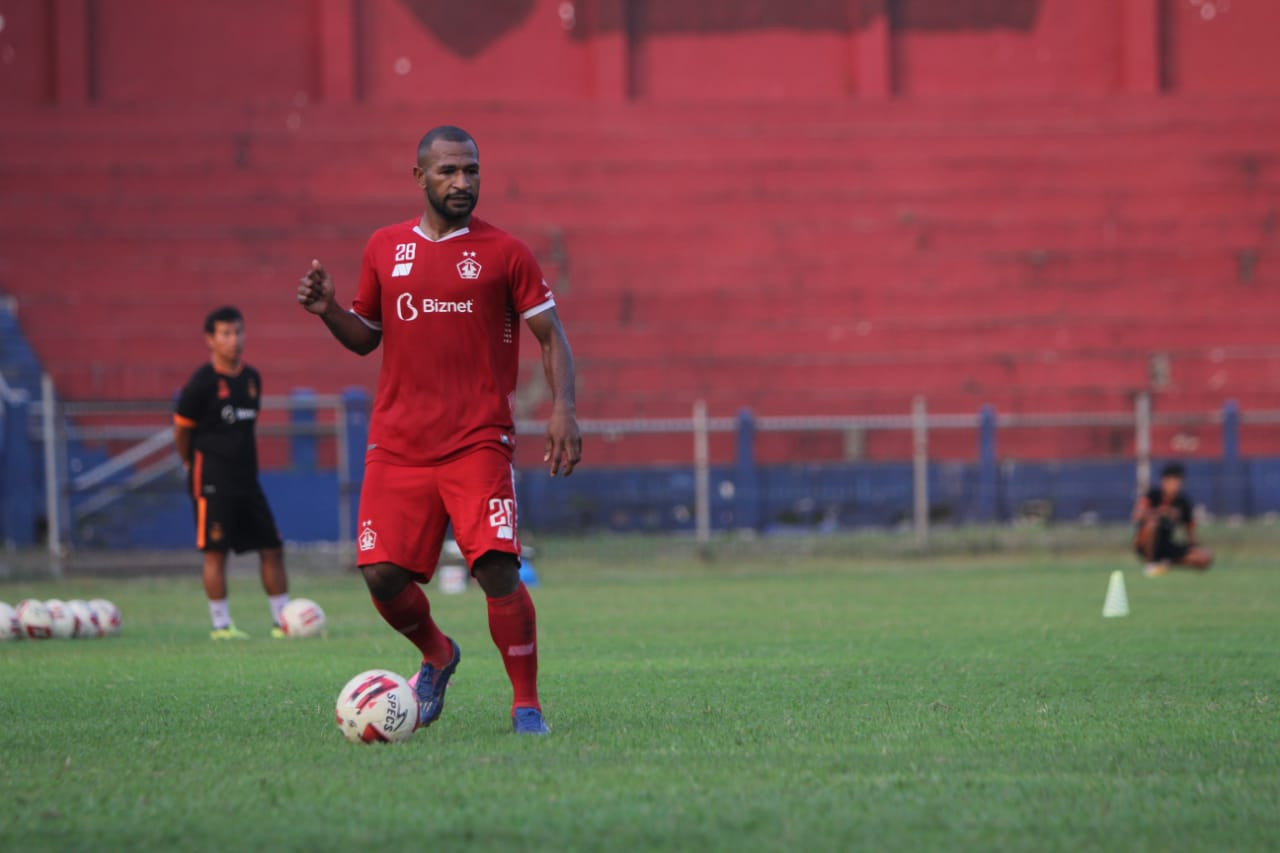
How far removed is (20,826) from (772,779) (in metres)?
2.29

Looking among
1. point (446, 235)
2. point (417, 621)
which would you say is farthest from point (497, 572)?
point (446, 235)

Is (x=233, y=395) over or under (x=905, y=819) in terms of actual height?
over

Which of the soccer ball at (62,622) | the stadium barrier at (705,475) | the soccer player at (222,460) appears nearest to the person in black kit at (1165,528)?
the stadium barrier at (705,475)

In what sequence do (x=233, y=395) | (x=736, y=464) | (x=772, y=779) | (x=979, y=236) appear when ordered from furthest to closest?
(x=979, y=236) < (x=736, y=464) < (x=233, y=395) < (x=772, y=779)

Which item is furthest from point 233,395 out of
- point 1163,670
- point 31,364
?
point 31,364

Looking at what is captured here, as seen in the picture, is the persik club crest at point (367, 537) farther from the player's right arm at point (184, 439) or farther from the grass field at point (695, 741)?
the player's right arm at point (184, 439)

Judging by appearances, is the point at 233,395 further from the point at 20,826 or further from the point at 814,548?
the point at 814,548

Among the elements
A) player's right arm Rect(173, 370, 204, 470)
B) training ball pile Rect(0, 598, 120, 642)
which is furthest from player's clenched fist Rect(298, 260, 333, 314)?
training ball pile Rect(0, 598, 120, 642)

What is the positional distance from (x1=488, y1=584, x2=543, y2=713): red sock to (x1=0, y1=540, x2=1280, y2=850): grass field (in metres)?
0.21

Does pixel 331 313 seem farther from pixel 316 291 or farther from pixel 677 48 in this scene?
pixel 677 48

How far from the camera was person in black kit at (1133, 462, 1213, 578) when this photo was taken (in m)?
18.8

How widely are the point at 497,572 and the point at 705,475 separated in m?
14.7

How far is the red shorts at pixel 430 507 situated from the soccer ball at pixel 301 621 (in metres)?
5.34

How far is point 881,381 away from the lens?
91.7 ft
